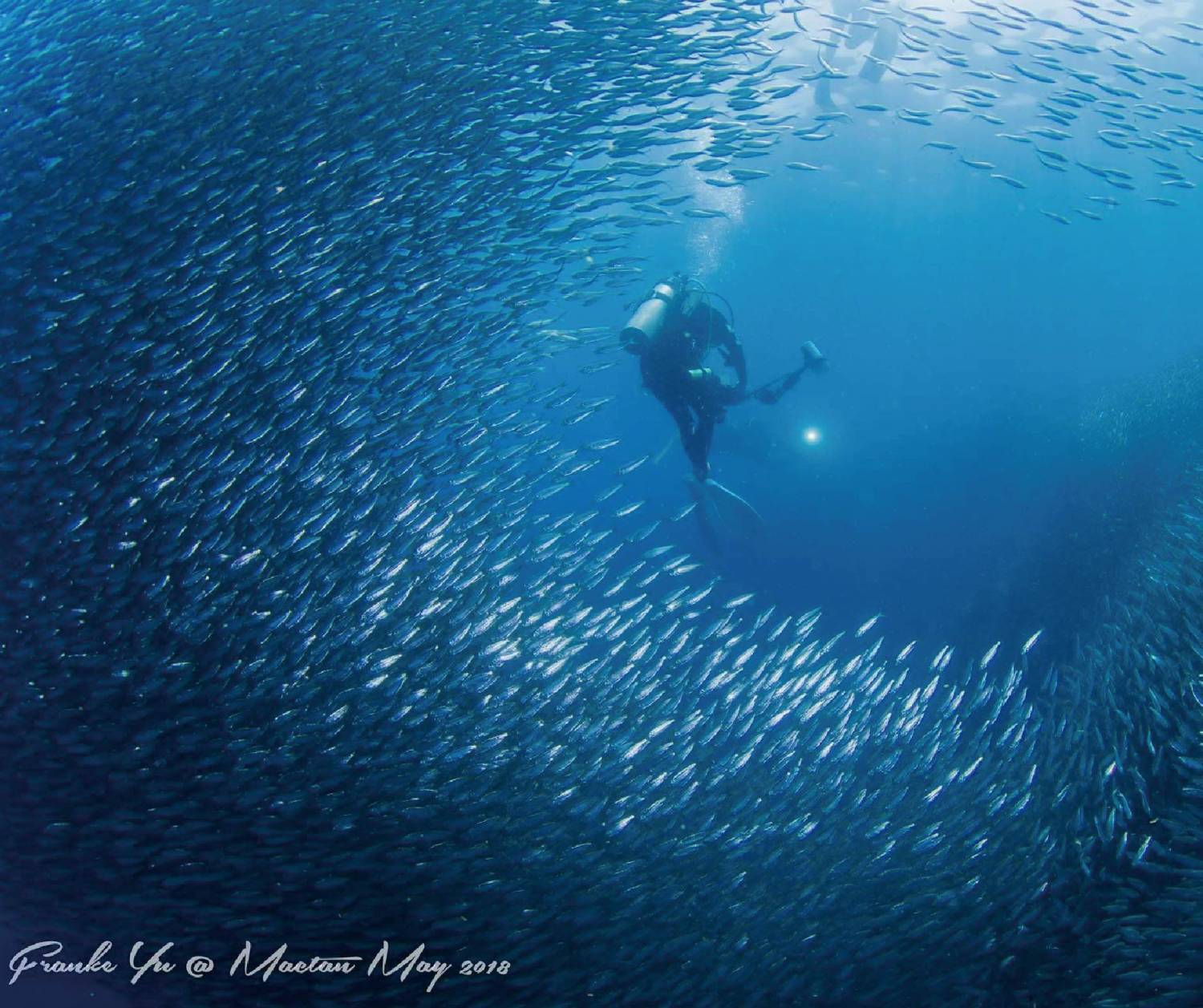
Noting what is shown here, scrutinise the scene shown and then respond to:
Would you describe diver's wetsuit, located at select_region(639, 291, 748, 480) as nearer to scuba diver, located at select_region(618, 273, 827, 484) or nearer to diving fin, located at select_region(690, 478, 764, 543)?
scuba diver, located at select_region(618, 273, 827, 484)

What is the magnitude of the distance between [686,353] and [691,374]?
374mm

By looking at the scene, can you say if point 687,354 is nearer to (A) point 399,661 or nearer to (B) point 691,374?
(B) point 691,374

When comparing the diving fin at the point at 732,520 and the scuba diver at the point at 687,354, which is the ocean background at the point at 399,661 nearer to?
the scuba diver at the point at 687,354

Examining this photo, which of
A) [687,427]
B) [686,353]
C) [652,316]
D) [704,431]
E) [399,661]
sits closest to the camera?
[399,661]

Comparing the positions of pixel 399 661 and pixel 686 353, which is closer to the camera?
pixel 399 661

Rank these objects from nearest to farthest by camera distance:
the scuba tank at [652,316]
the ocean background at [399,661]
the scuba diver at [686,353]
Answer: the ocean background at [399,661] → the scuba tank at [652,316] → the scuba diver at [686,353]

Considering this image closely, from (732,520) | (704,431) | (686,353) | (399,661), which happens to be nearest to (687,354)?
(686,353)

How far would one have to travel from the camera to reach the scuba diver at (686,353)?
8039mm

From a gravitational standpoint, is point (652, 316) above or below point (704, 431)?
above

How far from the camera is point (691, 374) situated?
8352 millimetres

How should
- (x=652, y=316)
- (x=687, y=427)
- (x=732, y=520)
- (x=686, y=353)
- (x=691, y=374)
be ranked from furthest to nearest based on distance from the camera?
1. (x=732, y=520)
2. (x=687, y=427)
3. (x=686, y=353)
4. (x=691, y=374)
5. (x=652, y=316)

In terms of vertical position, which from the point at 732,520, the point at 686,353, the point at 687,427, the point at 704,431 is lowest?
the point at 732,520

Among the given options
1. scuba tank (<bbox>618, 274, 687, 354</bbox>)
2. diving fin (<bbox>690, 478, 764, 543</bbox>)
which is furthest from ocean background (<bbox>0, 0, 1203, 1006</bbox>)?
diving fin (<bbox>690, 478, 764, 543</bbox>)

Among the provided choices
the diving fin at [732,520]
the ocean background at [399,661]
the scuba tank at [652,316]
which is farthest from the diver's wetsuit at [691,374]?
the diving fin at [732,520]
